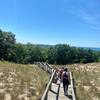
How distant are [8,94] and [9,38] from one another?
97.3 metres

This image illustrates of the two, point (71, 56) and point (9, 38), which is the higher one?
point (9, 38)

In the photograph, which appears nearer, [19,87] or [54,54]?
[19,87]

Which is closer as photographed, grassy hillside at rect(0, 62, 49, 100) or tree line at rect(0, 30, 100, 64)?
grassy hillside at rect(0, 62, 49, 100)

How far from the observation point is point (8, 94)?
53.2 feet

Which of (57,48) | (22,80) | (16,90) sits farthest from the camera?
(57,48)

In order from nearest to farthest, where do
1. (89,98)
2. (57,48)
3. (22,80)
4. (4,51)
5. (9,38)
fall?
(89,98)
(22,80)
(4,51)
(9,38)
(57,48)

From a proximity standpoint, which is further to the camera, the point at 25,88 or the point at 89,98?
the point at 25,88

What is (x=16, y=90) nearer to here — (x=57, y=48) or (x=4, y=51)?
(x=4, y=51)

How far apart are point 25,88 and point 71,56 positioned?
326ft

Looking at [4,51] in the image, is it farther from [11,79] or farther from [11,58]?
[11,79]

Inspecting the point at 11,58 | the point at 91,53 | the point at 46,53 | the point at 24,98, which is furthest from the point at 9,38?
the point at 24,98

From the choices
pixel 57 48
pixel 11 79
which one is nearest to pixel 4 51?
pixel 57 48

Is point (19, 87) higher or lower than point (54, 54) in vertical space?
lower

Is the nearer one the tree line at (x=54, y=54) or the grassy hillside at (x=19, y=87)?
the grassy hillside at (x=19, y=87)
